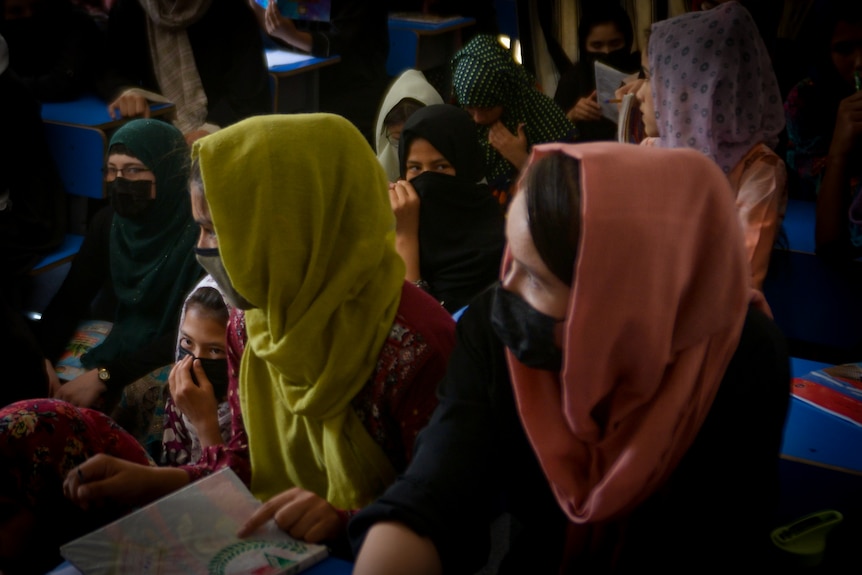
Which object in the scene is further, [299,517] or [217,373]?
[217,373]

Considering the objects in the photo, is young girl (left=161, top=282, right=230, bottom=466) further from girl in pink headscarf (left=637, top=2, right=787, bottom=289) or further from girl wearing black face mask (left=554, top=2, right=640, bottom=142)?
girl wearing black face mask (left=554, top=2, right=640, bottom=142)

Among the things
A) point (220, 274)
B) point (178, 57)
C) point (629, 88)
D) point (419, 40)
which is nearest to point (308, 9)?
point (178, 57)

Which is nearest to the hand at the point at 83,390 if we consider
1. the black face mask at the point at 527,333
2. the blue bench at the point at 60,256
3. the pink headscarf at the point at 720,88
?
the blue bench at the point at 60,256

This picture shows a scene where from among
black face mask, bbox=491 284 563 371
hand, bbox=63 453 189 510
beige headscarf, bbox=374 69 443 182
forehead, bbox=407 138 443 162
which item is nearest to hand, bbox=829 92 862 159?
forehead, bbox=407 138 443 162

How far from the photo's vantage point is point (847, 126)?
254 centimetres

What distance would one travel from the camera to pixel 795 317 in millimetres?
2666

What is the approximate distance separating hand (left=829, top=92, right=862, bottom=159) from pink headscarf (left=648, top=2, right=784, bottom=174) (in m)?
0.36

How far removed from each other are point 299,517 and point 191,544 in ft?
0.48

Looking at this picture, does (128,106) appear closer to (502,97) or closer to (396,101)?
(396,101)

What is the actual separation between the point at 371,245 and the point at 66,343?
1542 millimetres

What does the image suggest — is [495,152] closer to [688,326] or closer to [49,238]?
[49,238]

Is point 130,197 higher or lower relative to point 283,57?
lower

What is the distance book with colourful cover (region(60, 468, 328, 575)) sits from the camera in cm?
108

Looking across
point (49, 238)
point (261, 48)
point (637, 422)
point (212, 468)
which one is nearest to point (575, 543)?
point (637, 422)
